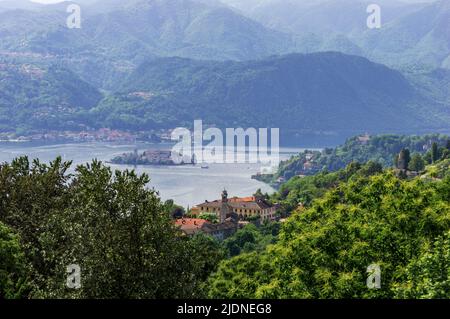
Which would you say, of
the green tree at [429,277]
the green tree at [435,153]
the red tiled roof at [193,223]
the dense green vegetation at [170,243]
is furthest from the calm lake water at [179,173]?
the green tree at [429,277]

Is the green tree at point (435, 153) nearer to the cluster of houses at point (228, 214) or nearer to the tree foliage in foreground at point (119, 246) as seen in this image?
the cluster of houses at point (228, 214)

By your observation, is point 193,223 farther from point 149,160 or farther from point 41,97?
point 41,97

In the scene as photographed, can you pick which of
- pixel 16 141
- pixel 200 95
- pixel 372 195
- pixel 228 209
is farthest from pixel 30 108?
pixel 372 195

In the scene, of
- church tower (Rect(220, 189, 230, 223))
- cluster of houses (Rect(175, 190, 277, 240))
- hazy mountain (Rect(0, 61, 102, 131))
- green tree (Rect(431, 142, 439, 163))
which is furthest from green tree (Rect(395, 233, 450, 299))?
hazy mountain (Rect(0, 61, 102, 131))

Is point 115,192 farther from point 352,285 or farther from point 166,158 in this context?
point 166,158

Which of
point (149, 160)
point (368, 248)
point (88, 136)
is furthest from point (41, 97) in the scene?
point (368, 248)

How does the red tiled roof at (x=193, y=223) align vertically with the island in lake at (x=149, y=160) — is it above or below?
below

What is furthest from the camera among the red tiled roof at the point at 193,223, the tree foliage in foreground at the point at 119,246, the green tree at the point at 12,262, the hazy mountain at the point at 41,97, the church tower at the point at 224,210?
the hazy mountain at the point at 41,97
